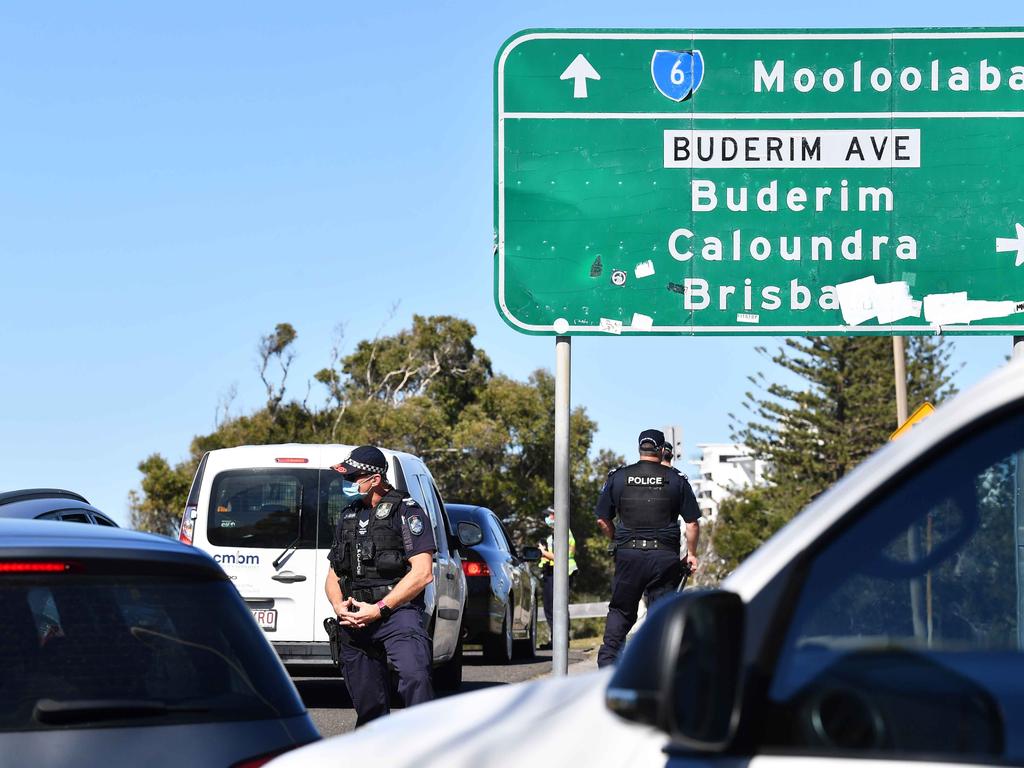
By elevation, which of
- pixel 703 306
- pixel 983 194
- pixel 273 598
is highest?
pixel 983 194

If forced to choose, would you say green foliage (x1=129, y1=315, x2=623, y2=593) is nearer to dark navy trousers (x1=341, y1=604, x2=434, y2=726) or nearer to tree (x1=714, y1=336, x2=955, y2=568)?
tree (x1=714, y1=336, x2=955, y2=568)

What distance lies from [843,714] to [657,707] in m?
0.26

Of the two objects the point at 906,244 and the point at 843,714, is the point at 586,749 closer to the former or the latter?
the point at 843,714

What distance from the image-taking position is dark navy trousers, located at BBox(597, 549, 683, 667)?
42.3ft

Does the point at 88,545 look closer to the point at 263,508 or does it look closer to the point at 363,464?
the point at 363,464

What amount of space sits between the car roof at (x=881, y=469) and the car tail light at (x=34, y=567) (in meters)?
2.56

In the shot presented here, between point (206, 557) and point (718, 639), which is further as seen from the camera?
point (206, 557)

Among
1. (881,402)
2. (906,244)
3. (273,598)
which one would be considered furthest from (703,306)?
(881,402)

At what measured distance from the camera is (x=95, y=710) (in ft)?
14.3

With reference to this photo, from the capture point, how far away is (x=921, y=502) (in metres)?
2.46

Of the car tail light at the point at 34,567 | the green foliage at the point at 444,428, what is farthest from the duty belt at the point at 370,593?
the green foliage at the point at 444,428

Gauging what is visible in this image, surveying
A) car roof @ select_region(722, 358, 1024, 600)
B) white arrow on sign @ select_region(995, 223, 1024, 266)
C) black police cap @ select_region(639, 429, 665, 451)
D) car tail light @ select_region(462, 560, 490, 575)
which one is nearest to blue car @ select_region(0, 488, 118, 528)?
black police cap @ select_region(639, 429, 665, 451)

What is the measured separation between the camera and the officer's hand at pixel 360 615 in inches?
360

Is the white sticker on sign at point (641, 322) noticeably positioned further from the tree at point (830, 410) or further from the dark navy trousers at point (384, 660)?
the tree at point (830, 410)
